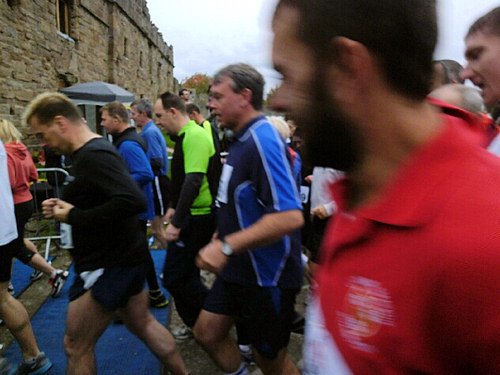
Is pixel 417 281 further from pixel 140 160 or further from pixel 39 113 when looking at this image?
pixel 140 160

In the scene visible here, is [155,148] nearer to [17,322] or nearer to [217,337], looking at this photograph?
[17,322]

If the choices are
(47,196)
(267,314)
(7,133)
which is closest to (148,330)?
(267,314)

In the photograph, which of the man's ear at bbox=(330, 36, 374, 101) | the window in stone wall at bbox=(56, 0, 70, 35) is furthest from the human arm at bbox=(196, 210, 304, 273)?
the window in stone wall at bbox=(56, 0, 70, 35)

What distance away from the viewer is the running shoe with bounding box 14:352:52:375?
293 cm

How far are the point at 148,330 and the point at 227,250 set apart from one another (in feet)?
3.29

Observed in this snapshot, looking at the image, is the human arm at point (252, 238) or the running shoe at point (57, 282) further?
the running shoe at point (57, 282)

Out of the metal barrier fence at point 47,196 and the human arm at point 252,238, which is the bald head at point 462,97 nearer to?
the human arm at point 252,238

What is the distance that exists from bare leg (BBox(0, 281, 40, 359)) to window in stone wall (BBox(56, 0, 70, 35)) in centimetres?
1032

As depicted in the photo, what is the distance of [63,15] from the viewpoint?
1111 centimetres

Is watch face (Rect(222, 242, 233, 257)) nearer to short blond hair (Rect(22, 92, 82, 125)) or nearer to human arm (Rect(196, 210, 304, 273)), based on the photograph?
human arm (Rect(196, 210, 304, 273))

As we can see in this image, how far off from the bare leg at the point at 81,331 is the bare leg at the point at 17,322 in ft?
2.99

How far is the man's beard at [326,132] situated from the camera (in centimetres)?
75

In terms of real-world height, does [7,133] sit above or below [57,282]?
above

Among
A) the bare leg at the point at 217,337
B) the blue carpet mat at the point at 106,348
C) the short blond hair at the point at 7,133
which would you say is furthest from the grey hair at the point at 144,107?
the bare leg at the point at 217,337
